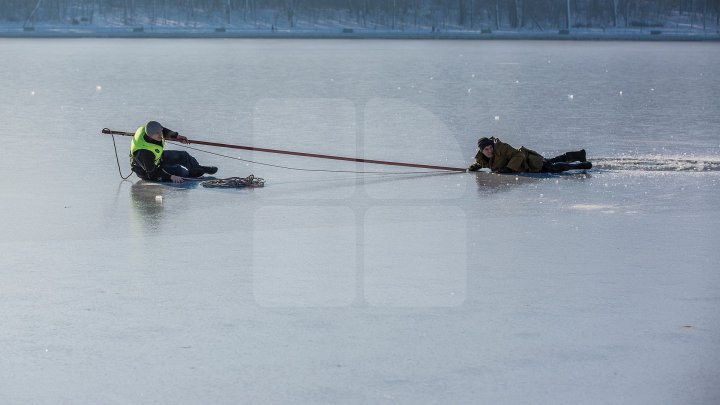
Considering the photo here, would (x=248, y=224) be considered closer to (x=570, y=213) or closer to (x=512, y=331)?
(x=570, y=213)

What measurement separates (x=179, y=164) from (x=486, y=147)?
8.89ft

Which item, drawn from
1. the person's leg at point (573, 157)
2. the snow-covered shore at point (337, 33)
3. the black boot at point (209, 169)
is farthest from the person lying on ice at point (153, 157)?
the snow-covered shore at point (337, 33)

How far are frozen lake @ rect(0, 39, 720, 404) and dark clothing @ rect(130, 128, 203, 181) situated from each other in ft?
0.62

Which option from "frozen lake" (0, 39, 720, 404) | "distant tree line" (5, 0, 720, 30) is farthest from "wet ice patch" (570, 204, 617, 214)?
"distant tree line" (5, 0, 720, 30)

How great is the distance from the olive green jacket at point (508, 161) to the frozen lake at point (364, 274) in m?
0.20

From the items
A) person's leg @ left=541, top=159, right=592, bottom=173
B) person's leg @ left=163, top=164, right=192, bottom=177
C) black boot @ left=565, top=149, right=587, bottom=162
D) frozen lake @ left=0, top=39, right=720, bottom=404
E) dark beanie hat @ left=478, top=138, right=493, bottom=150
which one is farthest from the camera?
black boot @ left=565, top=149, right=587, bottom=162

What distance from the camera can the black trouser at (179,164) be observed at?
1100cm

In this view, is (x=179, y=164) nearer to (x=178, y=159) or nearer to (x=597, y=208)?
(x=178, y=159)

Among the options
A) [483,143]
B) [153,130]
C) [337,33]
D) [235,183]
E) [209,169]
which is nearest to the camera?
[235,183]

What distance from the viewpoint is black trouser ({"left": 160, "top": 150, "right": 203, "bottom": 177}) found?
36.1 feet

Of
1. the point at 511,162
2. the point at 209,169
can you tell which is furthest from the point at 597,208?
the point at 209,169

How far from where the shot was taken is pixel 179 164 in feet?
36.7

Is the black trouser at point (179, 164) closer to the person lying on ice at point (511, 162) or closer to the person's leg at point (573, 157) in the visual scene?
the person lying on ice at point (511, 162)

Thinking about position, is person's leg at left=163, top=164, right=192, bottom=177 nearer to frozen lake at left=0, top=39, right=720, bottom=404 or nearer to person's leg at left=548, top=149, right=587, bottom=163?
frozen lake at left=0, top=39, right=720, bottom=404
